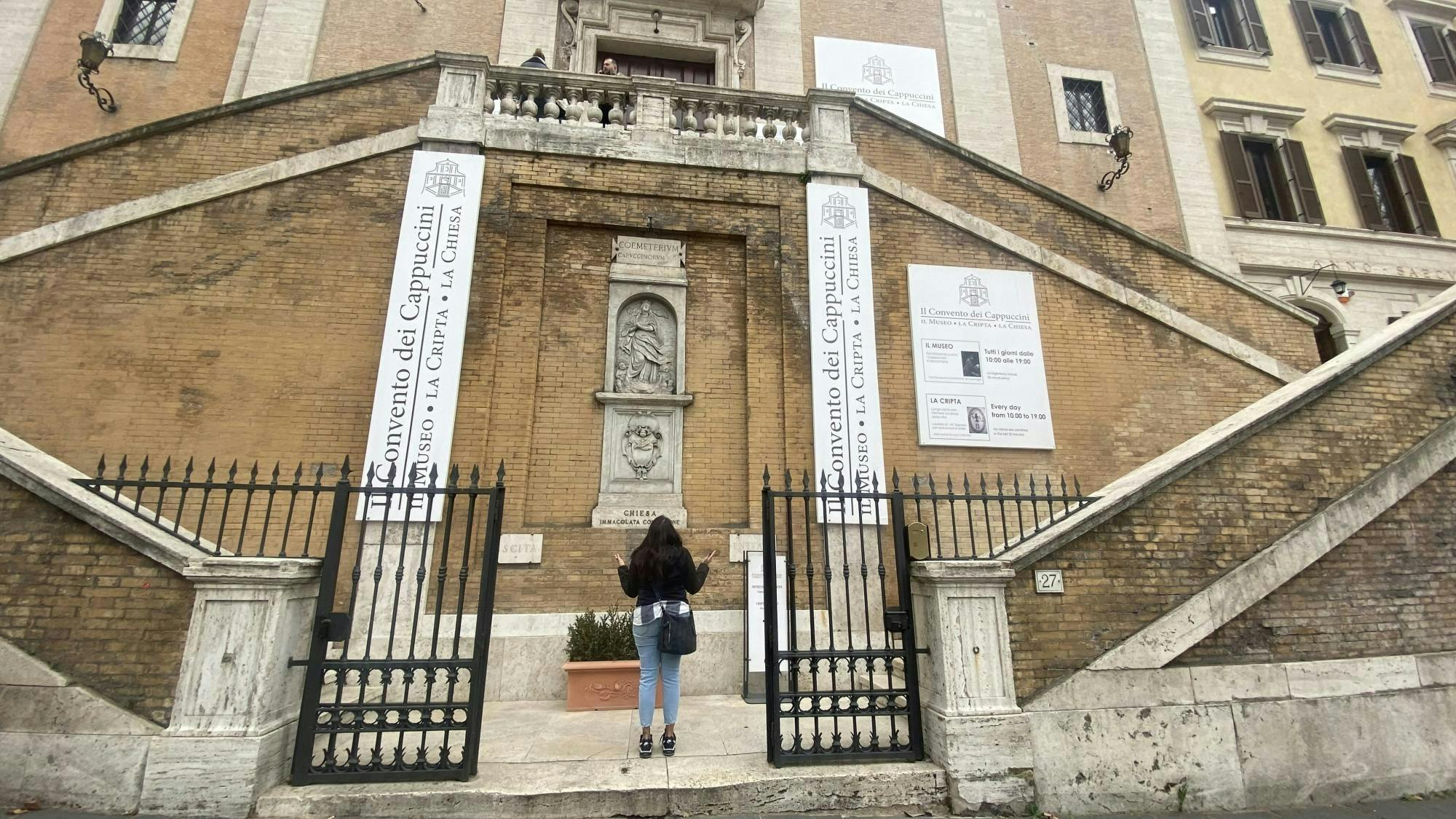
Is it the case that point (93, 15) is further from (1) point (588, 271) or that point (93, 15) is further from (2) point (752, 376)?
(2) point (752, 376)

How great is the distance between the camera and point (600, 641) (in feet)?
21.0

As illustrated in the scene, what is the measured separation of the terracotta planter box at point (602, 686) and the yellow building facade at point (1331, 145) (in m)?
14.6

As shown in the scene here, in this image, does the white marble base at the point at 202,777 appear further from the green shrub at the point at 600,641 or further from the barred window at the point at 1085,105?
the barred window at the point at 1085,105

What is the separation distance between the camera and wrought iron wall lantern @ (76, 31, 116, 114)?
33.5ft

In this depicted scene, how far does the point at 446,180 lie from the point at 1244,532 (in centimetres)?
923

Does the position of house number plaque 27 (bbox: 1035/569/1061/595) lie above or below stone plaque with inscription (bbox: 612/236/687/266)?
below

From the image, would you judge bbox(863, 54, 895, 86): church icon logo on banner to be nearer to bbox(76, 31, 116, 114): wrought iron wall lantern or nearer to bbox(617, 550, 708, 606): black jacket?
bbox(617, 550, 708, 606): black jacket

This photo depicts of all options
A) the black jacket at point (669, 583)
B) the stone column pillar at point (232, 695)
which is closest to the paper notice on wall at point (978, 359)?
the black jacket at point (669, 583)

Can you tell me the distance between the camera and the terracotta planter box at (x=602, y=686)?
6215 mm

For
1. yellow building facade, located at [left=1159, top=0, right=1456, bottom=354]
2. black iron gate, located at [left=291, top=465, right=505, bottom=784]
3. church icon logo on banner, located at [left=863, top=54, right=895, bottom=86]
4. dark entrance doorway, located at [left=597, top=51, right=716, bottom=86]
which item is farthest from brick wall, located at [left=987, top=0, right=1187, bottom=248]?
black iron gate, located at [left=291, top=465, right=505, bottom=784]

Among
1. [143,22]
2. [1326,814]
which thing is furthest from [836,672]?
[143,22]

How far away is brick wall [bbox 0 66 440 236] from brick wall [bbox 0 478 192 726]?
18.5ft

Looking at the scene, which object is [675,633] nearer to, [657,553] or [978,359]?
[657,553]

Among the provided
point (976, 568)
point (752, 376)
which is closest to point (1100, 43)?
point (752, 376)
